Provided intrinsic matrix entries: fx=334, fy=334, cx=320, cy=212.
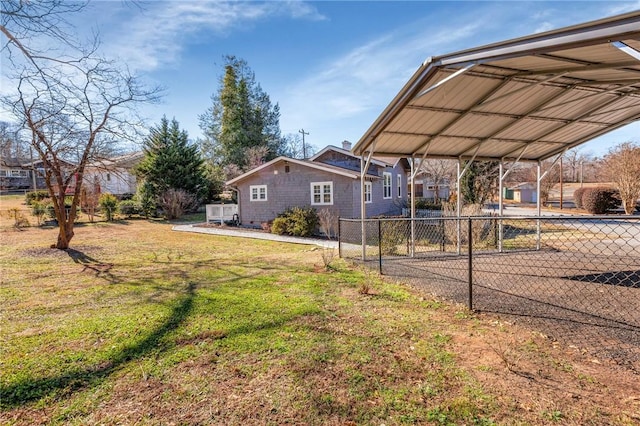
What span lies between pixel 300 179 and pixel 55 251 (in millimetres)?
10549

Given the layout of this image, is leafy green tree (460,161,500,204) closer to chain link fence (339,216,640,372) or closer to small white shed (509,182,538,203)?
chain link fence (339,216,640,372)

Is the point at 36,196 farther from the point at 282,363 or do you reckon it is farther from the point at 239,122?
Answer: the point at 282,363

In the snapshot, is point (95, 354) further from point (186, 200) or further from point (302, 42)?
point (186, 200)

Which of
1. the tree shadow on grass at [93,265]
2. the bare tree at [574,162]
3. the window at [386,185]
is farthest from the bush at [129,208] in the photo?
the bare tree at [574,162]

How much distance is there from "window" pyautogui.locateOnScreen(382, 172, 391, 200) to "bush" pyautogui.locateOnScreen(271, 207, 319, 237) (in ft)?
20.4

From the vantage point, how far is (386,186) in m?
21.3

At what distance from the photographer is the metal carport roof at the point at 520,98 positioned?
149 inches

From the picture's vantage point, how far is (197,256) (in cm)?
992

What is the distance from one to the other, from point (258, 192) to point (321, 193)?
399 cm

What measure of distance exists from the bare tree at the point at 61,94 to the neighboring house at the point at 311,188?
8283 millimetres

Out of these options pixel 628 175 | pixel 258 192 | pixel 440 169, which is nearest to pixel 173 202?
pixel 258 192

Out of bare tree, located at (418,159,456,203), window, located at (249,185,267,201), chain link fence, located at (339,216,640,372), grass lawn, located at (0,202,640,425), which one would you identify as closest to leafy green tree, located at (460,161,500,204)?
chain link fence, located at (339,216,640,372)

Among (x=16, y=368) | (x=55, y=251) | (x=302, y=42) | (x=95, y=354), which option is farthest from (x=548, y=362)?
(x=55, y=251)

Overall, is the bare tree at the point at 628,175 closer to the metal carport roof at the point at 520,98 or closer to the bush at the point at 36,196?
the metal carport roof at the point at 520,98
